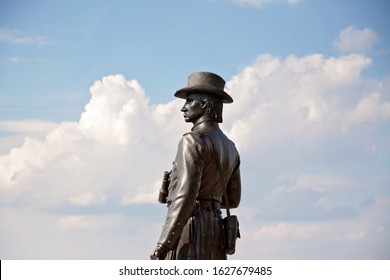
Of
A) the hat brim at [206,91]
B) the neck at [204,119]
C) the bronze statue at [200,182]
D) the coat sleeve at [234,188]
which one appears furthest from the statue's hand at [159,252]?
the hat brim at [206,91]

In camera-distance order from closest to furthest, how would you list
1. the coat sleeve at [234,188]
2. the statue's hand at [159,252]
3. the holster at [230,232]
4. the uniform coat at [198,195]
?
the statue's hand at [159,252] < the uniform coat at [198,195] < the holster at [230,232] < the coat sleeve at [234,188]

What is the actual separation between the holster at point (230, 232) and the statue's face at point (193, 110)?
1.48m

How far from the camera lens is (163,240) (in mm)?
10352

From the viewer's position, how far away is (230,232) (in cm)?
1104

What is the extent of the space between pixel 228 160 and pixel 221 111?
0.70m

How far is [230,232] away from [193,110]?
177cm

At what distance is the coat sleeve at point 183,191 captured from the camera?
10.4 meters

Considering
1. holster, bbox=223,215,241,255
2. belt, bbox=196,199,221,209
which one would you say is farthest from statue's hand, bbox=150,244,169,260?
holster, bbox=223,215,241,255

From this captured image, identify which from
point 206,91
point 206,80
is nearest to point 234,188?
point 206,91

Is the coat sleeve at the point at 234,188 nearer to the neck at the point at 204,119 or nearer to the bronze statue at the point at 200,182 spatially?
the bronze statue at the point at 200,182

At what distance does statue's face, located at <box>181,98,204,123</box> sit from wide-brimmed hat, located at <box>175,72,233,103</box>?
0.55 feet

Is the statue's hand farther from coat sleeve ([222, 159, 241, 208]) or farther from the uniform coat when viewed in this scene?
coat sleeve ([222, 159, 241, 208])
